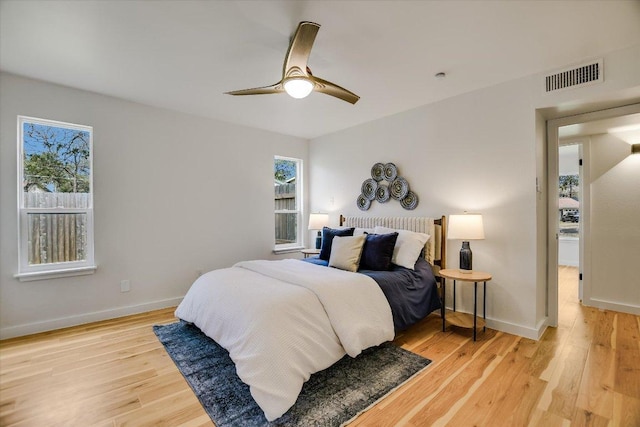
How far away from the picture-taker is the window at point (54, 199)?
2.95 meters

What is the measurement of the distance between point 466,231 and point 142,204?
3.74 metres

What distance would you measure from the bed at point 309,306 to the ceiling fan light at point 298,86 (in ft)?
4.95

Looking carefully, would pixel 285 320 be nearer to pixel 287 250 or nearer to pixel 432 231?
pixel 432 231

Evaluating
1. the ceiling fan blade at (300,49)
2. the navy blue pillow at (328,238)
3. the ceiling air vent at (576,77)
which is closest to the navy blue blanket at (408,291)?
the navy blue pillow at (328,238)

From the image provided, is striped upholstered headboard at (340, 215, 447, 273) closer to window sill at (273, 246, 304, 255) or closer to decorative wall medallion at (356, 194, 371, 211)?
decorative wall medallion at (356, 194, 371, 211)

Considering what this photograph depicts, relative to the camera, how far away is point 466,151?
3293 mm

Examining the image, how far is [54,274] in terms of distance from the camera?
3016 millimetres

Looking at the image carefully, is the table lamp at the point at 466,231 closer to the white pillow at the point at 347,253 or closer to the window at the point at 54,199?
the white pillow at the point at 347,253

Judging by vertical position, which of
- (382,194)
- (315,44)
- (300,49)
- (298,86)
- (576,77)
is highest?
(315,44)

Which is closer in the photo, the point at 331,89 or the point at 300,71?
the point at 300,71

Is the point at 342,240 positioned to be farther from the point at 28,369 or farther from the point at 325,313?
the point at 28,369

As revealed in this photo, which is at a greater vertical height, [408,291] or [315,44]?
[315,44]

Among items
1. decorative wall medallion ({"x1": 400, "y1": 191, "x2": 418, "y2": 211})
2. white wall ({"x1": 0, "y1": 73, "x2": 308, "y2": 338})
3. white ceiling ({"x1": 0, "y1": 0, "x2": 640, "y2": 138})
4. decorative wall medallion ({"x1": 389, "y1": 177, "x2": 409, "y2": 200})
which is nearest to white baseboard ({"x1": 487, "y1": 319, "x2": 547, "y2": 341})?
decorative wall medallion ({"x1": 400, "y1": 191, "x2": 418, "y2": 211})

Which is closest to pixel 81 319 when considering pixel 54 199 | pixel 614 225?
pixel 54 199
